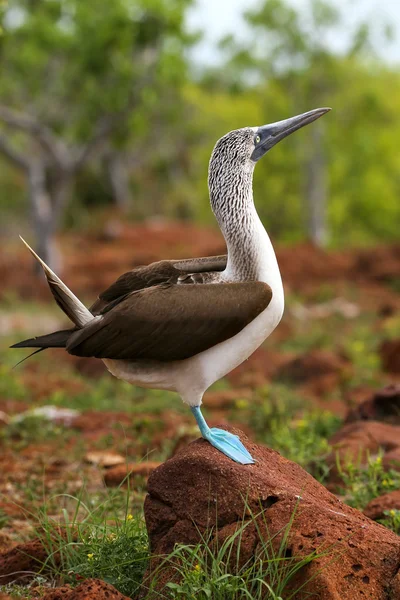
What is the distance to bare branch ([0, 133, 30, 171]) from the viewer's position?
1894 centimetres

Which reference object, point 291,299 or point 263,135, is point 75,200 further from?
point 263,135

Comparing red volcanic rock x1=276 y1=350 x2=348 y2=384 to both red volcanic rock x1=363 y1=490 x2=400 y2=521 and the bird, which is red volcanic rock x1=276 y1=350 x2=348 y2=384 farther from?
the bird

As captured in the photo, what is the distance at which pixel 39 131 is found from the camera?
18.8m

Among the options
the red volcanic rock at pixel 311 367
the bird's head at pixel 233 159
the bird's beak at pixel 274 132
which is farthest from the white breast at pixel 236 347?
the red volcanic rock at pixel 311 367

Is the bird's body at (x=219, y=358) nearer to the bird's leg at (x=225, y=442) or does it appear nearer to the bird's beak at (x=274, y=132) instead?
the bird's leg at (x=225, y=442)

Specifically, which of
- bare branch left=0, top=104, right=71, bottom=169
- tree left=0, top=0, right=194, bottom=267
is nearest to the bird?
tree left=0, top=0, right=194, bottom=267

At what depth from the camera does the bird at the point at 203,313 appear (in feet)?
12.3

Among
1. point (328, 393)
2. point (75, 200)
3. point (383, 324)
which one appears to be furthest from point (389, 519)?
point (75, 200)

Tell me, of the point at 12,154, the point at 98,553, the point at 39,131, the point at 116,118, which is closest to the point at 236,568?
the point at 98,553

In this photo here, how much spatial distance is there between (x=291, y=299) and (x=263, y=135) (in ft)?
45.5

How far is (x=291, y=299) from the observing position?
58.8ft

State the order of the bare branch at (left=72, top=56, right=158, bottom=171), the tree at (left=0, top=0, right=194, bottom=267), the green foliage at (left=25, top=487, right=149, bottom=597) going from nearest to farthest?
the green foliage at (left=25, top=487, right=149, bottom=597), the tree at (left=0, top=0, right=194, bottom=267), the bare branch at (left=72, top=56, right=158, bottom=171)

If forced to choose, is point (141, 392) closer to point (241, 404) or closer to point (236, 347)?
point (241, 404)

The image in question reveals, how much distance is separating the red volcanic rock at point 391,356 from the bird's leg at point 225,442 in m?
7.24
